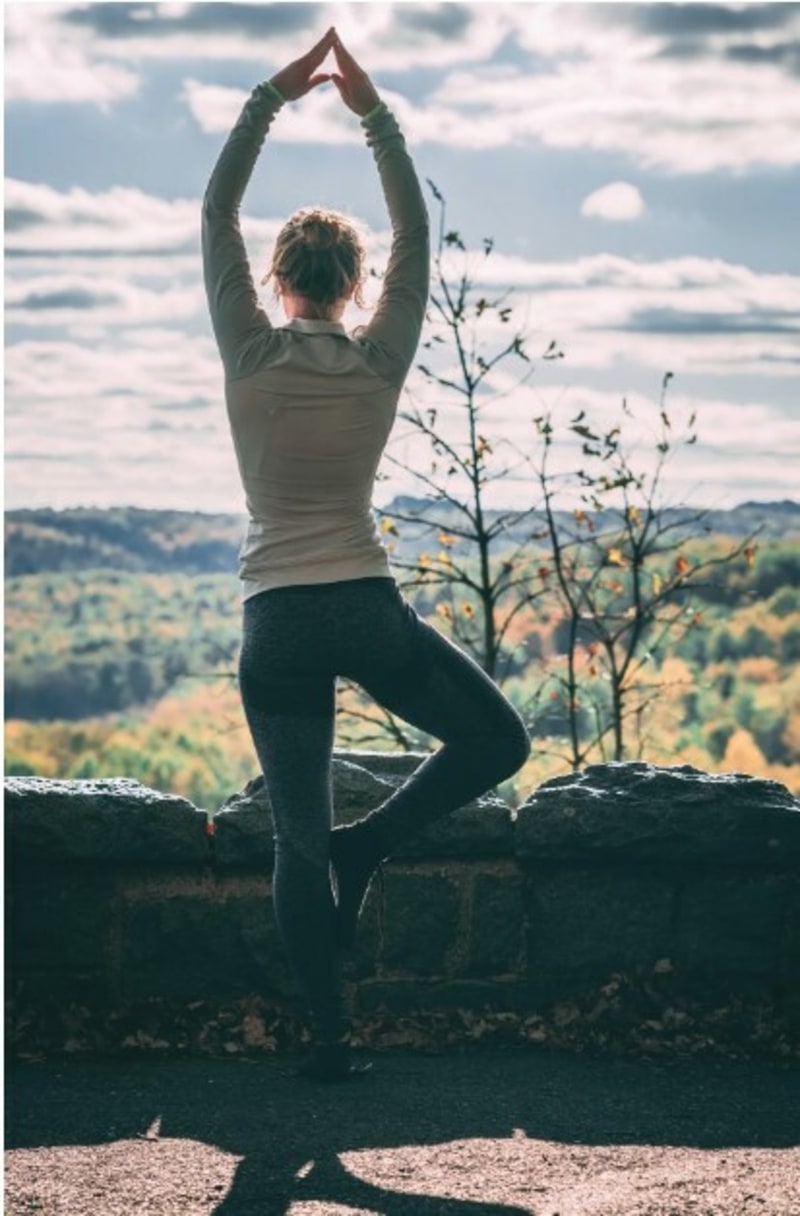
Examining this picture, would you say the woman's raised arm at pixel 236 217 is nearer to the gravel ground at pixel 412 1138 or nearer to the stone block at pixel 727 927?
the gravel ground at pixel 412 1138

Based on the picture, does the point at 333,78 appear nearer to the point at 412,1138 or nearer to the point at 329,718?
the point at 329,718

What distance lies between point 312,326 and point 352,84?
60 cm

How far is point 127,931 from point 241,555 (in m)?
1.41

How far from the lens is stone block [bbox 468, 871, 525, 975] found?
500 centimetres

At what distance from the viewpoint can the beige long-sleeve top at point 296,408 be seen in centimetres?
389

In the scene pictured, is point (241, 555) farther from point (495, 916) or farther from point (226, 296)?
point (495, 916)

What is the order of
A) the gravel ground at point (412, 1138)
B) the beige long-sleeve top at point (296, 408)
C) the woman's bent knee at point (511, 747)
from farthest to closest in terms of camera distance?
the woman's bent knee at point (511, 747), the beige long-sleeve top at point (296, 408), the gravel ground at point (412, 1138)

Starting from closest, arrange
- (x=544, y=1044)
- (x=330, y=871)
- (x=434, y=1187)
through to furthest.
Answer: (x=434, y=1187) < (x=330, y=871) < (x=544, y=1044)

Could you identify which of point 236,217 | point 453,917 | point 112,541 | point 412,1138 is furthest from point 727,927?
point 112,541

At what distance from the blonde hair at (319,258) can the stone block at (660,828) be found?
5.37ft

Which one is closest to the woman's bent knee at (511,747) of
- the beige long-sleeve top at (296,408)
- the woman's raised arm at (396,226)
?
the beige long-sleeve top at (296,408)

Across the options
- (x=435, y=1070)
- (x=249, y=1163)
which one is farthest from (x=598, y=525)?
(x=249, y=1163)

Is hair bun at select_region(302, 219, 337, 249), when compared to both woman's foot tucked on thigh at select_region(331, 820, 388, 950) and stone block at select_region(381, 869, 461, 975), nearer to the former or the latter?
woman's foot tucked on thigh at select_region(331, 820, 388, 950)

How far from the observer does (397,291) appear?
4.06 meters
